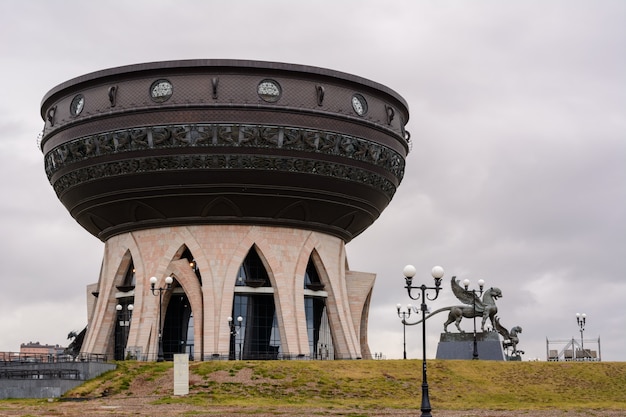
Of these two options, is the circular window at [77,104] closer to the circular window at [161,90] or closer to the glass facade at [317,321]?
the circular window at [161,90]

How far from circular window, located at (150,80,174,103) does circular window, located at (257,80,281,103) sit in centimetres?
495

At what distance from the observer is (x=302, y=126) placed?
56.4 metres

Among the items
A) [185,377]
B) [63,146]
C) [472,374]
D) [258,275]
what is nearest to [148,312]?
[258,275]

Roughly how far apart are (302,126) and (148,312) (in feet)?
45.4

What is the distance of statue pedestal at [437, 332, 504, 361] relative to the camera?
53.5 m

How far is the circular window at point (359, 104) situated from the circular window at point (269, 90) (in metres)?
4.98

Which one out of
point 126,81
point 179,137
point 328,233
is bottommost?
point 328,233

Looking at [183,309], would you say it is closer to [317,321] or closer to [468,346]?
[317,321]

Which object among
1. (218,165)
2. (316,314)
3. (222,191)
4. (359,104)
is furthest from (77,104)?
(316,314)

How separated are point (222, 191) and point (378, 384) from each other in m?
17.3

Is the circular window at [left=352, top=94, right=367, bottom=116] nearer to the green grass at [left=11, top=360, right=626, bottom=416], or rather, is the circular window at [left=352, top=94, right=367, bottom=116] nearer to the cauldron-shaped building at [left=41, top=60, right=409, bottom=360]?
the cauldron-shaped building at [left=41, top=60, right=409, bottom=360]

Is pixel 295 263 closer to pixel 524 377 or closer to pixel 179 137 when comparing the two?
pixel 179 137

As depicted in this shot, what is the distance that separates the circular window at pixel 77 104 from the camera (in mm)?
58781

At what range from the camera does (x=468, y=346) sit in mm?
53938
